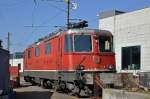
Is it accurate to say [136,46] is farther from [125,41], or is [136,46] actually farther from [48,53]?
[48,53]

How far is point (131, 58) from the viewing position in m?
47.8

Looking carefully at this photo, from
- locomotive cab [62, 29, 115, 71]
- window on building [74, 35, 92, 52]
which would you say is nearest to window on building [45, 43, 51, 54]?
locomotive cab [62, 29, 115, 71]

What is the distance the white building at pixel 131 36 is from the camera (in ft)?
145

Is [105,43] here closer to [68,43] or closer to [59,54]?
[68,43]

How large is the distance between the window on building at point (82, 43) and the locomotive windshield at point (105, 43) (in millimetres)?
579

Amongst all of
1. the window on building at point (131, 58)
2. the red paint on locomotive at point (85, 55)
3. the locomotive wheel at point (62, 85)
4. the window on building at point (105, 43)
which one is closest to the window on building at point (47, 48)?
the red paint on locomotive at point (85, 55)

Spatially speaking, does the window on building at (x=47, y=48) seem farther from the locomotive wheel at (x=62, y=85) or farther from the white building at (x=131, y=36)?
the white building at (x=131, y=36)

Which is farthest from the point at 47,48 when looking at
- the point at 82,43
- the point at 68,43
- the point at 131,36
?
the point at 131,36

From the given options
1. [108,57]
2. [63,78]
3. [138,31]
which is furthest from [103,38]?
[138,31]

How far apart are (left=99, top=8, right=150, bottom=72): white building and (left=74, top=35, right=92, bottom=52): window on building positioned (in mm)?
21162

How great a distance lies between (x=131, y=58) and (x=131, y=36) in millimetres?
2610

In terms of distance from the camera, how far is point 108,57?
76.2 ft

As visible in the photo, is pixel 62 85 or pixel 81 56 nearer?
pixel 81 56

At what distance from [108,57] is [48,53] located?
5455mm
